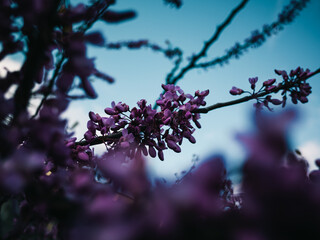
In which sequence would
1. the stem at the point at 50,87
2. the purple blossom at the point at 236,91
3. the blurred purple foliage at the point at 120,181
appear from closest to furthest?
the blurred purple foliage at the point at 120,181 → the stem at the point at 50,87 → the purple blossom at the point at 236,91

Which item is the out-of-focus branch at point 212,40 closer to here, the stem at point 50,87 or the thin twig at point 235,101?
the thin twig at point 235,101

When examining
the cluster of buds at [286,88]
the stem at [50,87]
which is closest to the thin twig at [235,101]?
the cluster of buds at [286,88]

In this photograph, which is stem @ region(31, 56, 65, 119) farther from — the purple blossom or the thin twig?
the purple blossom

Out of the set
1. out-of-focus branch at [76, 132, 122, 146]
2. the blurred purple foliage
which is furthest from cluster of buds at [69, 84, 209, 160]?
the blurred purple foliage

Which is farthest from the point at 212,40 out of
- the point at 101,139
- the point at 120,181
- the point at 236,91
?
the point at 120,181

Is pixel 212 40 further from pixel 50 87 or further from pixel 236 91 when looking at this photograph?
pixel 50 87

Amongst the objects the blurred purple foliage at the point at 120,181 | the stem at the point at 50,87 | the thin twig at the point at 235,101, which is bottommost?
the blurred purple foliage at the point at 120,181

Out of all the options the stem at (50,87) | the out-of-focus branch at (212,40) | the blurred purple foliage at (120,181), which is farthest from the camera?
the out-of-focus branch at (212,40)

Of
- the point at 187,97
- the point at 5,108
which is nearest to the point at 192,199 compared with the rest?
the point at 5,108
